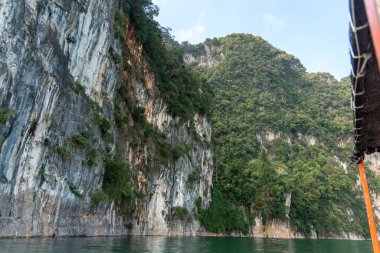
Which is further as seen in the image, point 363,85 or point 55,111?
point 55,111

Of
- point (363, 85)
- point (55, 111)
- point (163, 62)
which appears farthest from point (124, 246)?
point (163, 62)

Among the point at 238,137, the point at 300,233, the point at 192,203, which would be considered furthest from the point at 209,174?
the point at 238,137

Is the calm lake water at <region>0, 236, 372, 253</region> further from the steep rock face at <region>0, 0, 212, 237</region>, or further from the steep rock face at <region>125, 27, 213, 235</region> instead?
the steep rock face at <region>125, 27, 213, 235</region>

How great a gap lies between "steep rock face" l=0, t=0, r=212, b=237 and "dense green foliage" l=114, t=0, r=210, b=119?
16.8ft

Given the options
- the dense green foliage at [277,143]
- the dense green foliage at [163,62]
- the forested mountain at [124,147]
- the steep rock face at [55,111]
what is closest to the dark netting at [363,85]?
the forested mountain at [124,147]

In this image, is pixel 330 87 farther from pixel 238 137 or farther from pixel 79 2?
pixel 79 2

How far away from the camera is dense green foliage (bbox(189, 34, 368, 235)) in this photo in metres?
56.8

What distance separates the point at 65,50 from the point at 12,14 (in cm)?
490

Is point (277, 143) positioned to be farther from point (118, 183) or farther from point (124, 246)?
point (124, 246)

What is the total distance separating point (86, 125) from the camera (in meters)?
23.8

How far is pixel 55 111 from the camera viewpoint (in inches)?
813

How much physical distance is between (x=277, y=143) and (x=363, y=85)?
85.3 m

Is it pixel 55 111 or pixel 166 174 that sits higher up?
pixel 55 111

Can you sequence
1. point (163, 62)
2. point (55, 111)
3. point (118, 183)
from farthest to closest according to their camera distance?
1. point (163, 62)
2. point (118, 183)
3. point (55, 111)
